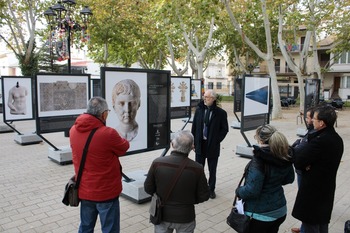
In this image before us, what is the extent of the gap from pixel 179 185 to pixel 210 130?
2.50 metres

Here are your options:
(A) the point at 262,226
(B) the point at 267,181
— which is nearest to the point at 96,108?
(B) the point at 267,181

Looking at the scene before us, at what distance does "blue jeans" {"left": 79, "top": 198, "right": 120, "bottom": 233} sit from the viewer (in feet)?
9.70

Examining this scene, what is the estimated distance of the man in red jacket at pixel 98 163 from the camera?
111 inches

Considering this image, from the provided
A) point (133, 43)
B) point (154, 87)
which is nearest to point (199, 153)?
point (154, 87)

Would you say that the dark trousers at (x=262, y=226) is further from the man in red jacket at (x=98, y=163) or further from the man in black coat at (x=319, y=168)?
the man in red jacket at (x=98, y=163)

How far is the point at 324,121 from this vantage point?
2953 millimetres

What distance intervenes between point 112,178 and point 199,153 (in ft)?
7.69

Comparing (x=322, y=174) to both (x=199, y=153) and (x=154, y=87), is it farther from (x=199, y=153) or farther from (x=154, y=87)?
(x=154, y=87)

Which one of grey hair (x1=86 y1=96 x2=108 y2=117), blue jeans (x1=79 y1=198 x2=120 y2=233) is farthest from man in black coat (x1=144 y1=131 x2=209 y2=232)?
grey hair (x1=86 y1=96 x2=108 y2=117)

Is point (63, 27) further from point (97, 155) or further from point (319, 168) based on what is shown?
point (319, 168)

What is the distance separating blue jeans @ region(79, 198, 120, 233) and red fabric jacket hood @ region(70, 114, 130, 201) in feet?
0.28

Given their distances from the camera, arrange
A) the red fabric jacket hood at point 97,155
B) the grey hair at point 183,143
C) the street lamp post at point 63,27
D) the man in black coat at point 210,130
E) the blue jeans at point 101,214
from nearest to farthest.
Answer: the grey hair at point 183,143 < the red fabric jacket hood at point 97,155 < the blue jeans at point 101,214 < the man in black coat at point 210,130 < the street lamp post at point 63,27

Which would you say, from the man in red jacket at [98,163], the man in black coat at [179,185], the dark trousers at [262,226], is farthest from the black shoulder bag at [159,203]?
→ the dark trousers at [262,226]

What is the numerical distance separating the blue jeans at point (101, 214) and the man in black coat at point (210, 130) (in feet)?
7.53
